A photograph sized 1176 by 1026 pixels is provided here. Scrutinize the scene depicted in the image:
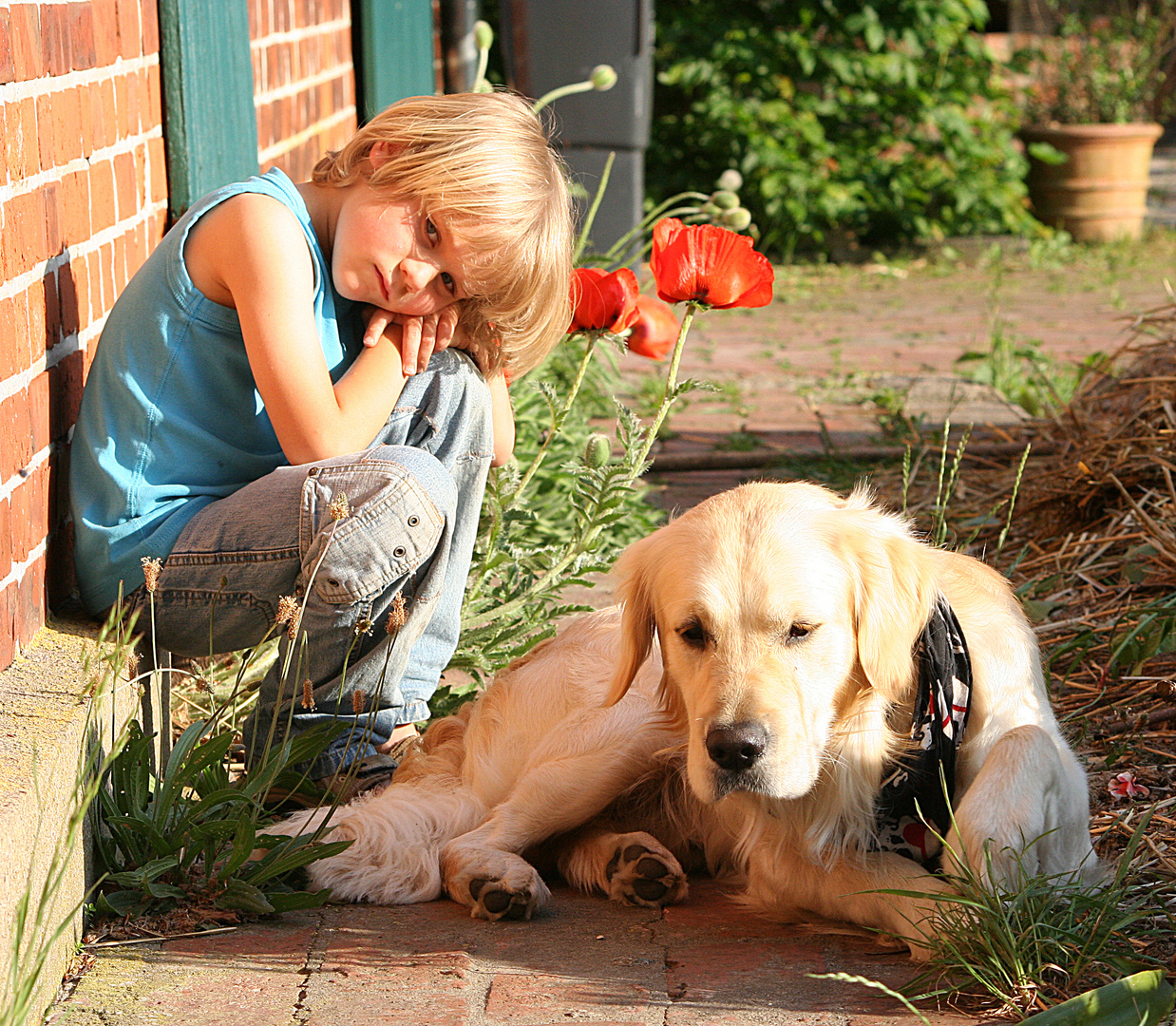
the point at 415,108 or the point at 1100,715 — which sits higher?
the point at 415,108

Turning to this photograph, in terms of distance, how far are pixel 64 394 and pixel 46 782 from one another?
0.89 meters

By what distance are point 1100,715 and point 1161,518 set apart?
0.94 m

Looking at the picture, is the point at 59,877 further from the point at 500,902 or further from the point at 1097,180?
the point at 1097,180

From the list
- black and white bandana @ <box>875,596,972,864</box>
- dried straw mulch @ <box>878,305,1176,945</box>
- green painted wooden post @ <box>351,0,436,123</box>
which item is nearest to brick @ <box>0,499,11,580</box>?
black and white bandana @ <box>875,596,972,864</box>

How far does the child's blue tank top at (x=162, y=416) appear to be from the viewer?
8.05ft

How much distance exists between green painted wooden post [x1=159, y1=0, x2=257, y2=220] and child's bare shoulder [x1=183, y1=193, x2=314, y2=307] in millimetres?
735

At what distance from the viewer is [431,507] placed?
2477 millimetres

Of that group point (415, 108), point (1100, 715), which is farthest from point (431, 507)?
point (1100, 715)

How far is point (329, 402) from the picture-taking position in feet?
8.23

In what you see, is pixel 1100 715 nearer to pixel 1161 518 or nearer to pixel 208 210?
pixel 1161 518

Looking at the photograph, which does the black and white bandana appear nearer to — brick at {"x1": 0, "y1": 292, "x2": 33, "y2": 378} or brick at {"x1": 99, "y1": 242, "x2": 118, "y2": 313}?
brick at {"x1": 0, "y1": 292, "x2": 33, "y2": 378}

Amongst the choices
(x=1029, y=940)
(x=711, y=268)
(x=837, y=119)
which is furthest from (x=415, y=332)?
(x=837, y=119)

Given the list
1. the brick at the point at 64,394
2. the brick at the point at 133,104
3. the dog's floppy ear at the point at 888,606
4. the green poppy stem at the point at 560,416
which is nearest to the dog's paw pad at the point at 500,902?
the dog's floppy ear at the point at 888,606

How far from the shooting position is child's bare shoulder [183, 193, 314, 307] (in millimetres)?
2465
